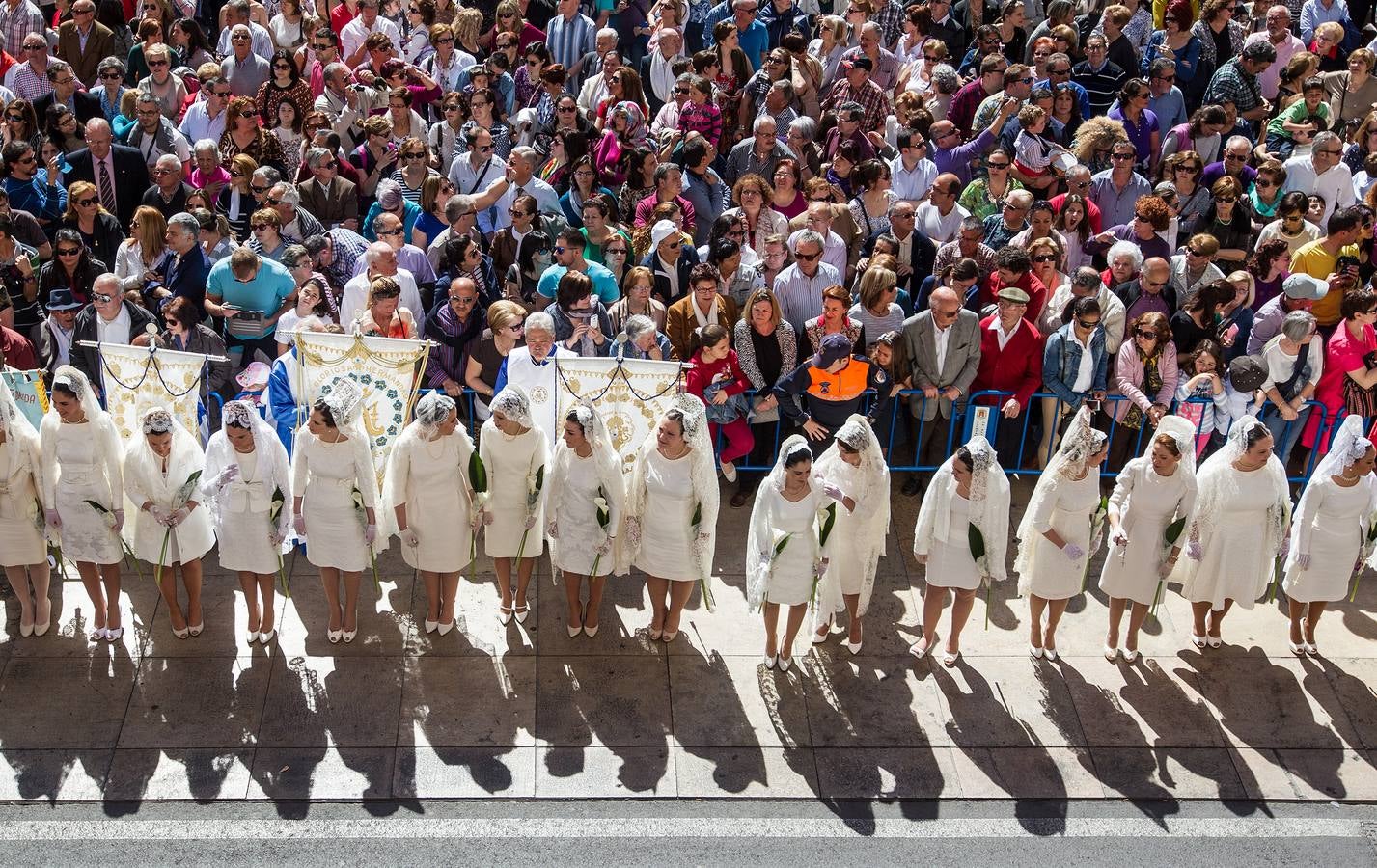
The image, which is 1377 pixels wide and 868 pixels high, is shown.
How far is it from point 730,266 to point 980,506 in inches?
124

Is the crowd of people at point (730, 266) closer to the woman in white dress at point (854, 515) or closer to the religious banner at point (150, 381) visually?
the woman in white dress at point (854, 515)

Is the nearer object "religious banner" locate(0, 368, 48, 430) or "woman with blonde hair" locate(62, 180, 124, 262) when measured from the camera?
"religious banner" locate(0, 368, 48, 430)

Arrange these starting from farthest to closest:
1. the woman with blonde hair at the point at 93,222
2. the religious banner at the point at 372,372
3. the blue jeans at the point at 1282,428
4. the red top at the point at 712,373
Result: the woman with blonde hair at the point at 93,222 → the blue jeans at the point at 1282,428 → the red top at the point at 712,373 → the religious banner at the point at 372,372

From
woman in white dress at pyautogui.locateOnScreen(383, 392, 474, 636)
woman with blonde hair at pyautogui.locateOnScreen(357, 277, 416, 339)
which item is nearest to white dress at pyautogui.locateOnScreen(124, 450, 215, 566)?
woman in white dress at pyautogui.locateOnScreen(383, 392, 474, 636)

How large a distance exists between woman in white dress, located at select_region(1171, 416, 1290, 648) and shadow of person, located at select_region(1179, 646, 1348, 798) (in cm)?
46

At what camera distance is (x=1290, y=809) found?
27.5 feet

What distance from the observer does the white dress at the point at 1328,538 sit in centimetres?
902

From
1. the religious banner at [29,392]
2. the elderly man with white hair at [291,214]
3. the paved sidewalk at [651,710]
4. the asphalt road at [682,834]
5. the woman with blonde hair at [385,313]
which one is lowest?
the asphalt road at [682,834]

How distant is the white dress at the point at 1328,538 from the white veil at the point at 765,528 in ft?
10.4

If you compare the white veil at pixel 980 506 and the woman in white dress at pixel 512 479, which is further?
the woman in white dress at pixel 512 479

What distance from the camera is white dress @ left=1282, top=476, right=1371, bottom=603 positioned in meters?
9.02

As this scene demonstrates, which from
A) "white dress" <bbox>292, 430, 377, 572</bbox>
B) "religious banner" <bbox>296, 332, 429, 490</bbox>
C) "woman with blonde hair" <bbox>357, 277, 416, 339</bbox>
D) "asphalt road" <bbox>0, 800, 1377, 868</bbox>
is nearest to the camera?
"asphalt road" <bbox>0, 800, 1377, 868</bbox>

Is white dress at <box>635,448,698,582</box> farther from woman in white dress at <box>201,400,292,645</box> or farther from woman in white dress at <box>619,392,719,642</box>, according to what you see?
woman in white dress at <box>201,400,292,645</box>

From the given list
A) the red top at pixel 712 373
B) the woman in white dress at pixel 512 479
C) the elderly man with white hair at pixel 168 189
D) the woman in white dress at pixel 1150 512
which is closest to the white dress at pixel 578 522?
the woman in white dress at pixel 512 479
